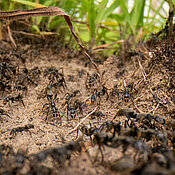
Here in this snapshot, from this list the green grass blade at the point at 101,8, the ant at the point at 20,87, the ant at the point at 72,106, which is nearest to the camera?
the ant at the point at 72,106

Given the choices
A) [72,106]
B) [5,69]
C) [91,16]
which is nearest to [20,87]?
[5,69]

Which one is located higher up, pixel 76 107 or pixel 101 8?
pixel 101 8

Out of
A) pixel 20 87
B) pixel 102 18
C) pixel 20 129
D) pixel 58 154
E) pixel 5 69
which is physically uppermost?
pixel 102 18

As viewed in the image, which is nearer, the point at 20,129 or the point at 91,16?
the point at 20,129

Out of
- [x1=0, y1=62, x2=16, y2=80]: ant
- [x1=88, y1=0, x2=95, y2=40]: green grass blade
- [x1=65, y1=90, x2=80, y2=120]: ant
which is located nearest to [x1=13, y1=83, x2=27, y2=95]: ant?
[x1=0, y1=62, x2=16, y2=80]: ant

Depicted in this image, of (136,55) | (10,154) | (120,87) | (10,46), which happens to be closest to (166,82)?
(120,87)

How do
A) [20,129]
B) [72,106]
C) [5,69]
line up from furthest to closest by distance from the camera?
[5,69] < [72,106] < [20,129]

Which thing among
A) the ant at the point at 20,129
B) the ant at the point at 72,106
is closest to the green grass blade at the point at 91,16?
the ant at the point at 72,106

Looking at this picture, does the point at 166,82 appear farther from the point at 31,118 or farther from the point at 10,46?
the point at 10,46

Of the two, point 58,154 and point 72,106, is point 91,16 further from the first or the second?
point 58,154

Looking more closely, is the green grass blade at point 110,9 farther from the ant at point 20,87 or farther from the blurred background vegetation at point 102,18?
the ant at point 20,87
